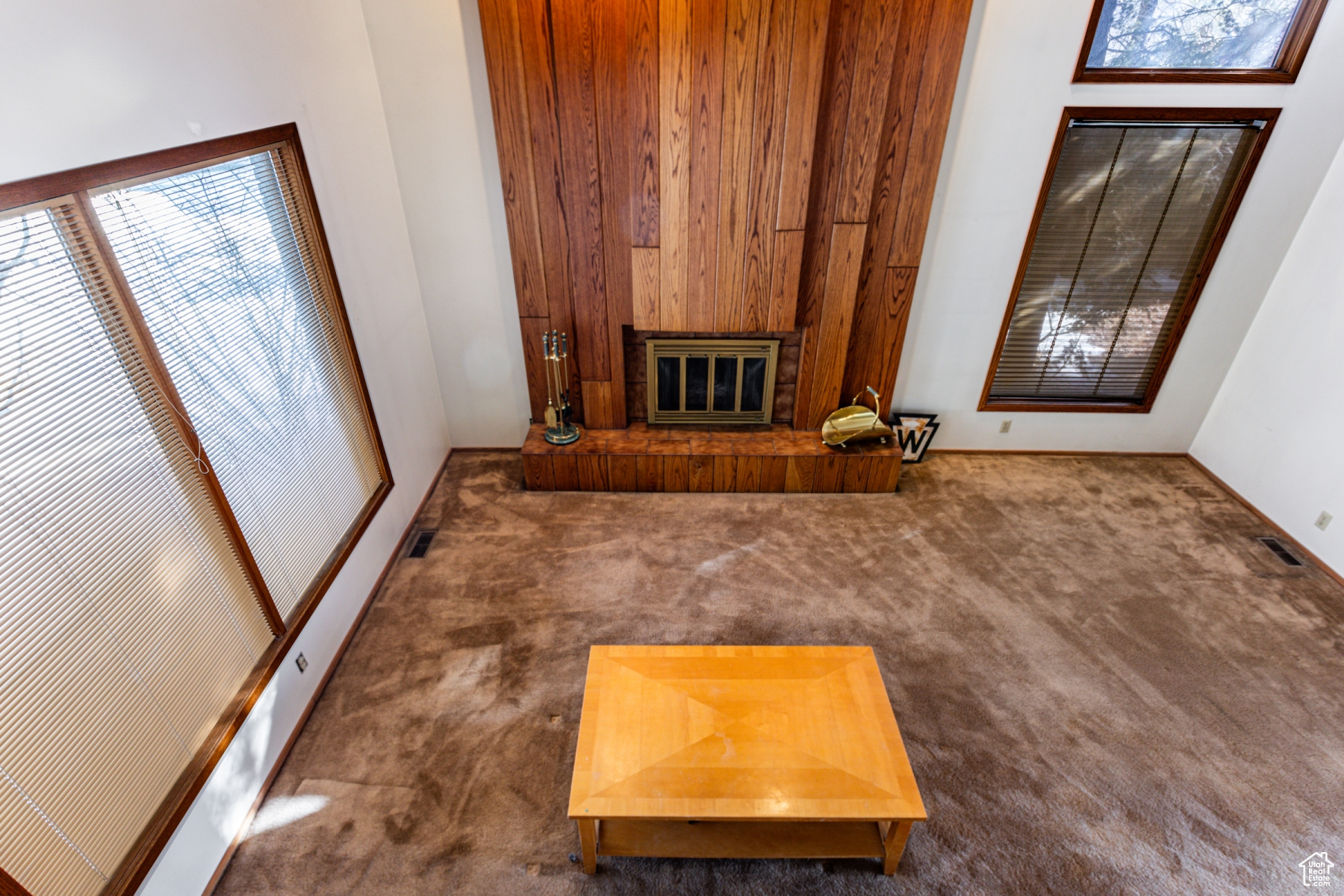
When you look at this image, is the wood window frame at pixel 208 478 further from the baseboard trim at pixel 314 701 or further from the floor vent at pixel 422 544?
the floor vent at pixel 422 544

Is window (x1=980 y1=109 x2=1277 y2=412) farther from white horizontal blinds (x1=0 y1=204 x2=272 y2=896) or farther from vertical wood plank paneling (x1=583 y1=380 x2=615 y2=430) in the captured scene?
white horizontal blinds (x1=0 y1=204 x2=272 y2=896)

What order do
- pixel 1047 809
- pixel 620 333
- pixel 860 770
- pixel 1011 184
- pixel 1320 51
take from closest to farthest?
1. pixel 860 770
2. pixel 1047 809
3. pixel 1320 51
4. pixel 1011 184
5. pixel 620 333

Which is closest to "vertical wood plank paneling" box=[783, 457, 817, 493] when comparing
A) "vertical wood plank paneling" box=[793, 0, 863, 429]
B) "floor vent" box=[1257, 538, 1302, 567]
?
"vertical wood plank paneling" box=[793, 0, 863, 429]

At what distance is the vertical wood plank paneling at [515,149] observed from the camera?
3178 millimetres

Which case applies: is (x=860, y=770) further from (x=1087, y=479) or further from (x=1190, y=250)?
(x=1190, y=250)

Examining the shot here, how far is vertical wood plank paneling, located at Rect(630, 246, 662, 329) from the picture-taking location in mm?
3578

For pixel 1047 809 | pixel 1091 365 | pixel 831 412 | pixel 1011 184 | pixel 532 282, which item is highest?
pixel 1011 184

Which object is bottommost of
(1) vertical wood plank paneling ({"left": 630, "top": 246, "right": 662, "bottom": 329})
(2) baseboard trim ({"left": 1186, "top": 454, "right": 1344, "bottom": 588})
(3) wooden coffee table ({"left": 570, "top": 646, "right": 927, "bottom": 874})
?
(2) baseboard trim ({"left": 1186, "top": 454, "right": 1344, "bottom": 588})

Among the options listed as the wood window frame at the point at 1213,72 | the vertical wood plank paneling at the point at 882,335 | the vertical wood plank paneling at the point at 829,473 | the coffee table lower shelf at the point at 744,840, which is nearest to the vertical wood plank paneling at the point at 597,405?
the vertical wood plank paneling at the point at 829,473

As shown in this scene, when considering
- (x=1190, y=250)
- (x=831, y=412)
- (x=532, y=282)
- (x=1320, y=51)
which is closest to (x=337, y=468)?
(x=532, y=282)

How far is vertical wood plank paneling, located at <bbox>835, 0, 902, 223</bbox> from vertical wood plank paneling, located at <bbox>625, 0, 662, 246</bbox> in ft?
3.20

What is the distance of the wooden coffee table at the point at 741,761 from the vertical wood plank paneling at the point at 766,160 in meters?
2.05

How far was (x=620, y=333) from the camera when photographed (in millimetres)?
3916

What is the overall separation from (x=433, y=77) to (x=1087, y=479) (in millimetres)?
4541
